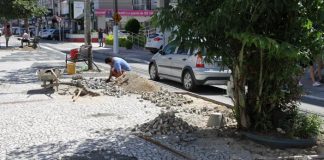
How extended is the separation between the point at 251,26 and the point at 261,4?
0.37 meters

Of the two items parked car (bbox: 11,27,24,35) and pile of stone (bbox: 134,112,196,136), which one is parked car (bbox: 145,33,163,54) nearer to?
pile of stone (bbox: 134,112,196,136)

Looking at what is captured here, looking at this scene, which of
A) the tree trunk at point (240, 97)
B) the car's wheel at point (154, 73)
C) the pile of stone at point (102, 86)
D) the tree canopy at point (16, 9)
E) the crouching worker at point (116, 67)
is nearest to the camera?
the tree trunk at point (240, 97)

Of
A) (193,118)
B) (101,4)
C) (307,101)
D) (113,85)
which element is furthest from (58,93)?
(101,4)

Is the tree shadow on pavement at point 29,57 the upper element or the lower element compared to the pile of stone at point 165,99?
upper

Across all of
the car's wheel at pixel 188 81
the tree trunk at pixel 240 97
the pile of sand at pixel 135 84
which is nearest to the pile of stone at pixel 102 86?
the pile of sand at pixel 135 84

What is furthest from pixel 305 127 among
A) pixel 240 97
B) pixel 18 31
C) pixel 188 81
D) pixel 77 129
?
pixel 18 31

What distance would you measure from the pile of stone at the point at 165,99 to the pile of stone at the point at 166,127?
2591 millimetres

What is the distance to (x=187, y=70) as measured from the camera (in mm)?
14750

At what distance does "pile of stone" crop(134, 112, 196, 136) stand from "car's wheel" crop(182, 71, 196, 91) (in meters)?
6.15

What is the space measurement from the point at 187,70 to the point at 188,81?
32 cm

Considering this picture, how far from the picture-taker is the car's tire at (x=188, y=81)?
1442 centimetres

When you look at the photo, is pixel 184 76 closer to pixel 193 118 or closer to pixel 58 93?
pixel 58 93

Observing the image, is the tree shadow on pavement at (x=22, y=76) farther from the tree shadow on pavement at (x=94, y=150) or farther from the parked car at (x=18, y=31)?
the parked car at (x=18, y=31)

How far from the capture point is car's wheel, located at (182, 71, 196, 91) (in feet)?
47.3
